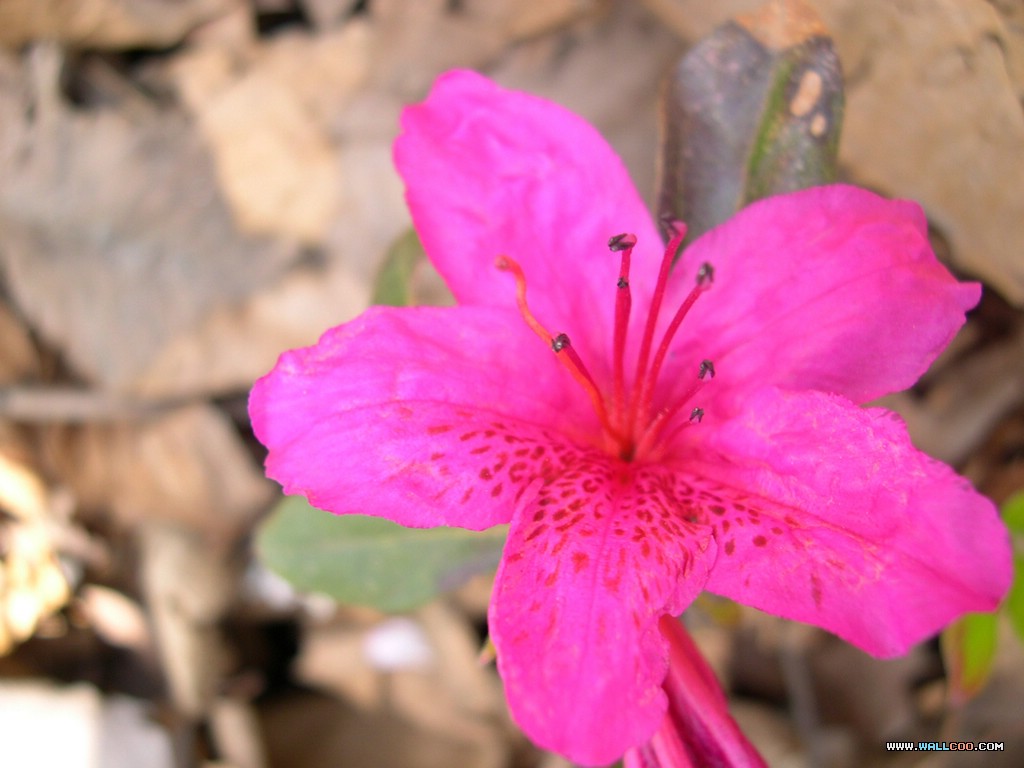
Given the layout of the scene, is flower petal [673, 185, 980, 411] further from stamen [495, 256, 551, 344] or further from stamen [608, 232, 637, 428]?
stamen [495, 256, 551, 344]

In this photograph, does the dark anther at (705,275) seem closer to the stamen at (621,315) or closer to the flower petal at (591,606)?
the stamen at (621,315)

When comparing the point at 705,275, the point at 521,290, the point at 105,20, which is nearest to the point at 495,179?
the point at 521,290

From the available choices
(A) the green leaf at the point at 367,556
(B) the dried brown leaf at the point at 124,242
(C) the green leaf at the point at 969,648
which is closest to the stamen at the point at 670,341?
(A) the green leaf at the point at 367,556

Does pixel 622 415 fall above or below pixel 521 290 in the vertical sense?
below

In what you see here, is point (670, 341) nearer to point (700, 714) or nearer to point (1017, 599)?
point (700, 714)

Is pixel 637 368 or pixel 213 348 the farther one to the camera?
pixel 213 348

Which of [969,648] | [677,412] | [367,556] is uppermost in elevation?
[677,412]

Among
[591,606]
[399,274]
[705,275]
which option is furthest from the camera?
[399,274]

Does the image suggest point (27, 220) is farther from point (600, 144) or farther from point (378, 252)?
point (600, 144)
